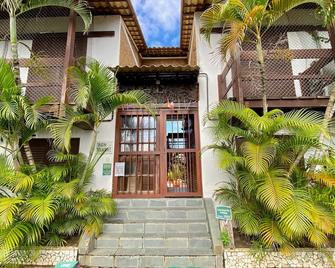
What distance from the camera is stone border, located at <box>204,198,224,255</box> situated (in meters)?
4.12

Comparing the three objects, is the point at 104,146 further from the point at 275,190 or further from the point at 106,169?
the point at 275,190

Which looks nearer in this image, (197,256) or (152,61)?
(197,256)

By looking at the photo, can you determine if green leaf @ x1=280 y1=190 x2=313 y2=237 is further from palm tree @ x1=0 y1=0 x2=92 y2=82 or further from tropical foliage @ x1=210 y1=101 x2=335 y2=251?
palm tree @ x1=0 y1=0 x2=92 y2=82

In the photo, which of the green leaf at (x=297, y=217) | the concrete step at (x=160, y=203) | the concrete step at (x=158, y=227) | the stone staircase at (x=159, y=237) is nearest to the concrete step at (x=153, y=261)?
the stone staircase at (x=159, y=237)

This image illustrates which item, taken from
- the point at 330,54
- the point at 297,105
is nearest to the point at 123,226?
the point at 297,105

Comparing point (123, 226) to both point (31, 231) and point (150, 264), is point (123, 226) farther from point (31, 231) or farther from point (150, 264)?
point (31, 231)

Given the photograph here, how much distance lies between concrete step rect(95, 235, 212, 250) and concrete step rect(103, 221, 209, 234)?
0.27m

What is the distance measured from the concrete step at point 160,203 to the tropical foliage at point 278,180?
44.7 inches

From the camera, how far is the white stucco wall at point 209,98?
5.98 metres

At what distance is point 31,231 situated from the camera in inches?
159

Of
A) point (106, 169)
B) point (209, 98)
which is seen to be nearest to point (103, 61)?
point (106, 169)

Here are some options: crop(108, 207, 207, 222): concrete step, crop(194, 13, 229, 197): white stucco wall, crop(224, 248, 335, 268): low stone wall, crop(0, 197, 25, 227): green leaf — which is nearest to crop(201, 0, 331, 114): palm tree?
crop(194, 13, 229, 197): white stucco wall

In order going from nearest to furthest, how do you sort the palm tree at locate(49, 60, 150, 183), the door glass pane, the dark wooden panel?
the palm tree at locate(49, 60, 150, 183) < the dark wooden panel < the door glass pane

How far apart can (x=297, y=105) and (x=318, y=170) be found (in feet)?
4.85
